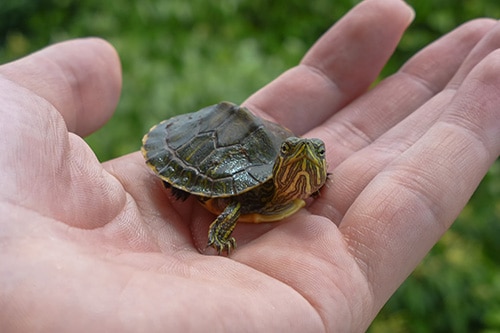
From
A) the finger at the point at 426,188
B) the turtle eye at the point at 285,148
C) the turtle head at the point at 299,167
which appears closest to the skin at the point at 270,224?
the finger at the point at 426,188

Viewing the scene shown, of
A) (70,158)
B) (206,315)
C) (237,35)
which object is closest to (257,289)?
(206,315)

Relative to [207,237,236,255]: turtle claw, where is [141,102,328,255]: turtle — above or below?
above

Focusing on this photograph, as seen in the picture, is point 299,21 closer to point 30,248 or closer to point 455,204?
point 455,204

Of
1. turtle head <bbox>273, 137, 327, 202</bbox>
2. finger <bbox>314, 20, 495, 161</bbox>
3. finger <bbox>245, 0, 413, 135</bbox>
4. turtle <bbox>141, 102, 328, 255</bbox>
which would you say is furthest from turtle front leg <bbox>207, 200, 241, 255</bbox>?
finger <bbox>245, 0, 413, 135</bbox>

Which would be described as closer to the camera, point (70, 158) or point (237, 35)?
point (70, 158)

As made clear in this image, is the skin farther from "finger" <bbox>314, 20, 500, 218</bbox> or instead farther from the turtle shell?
the turtle shell

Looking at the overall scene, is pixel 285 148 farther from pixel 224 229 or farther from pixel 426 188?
pixel 426 188

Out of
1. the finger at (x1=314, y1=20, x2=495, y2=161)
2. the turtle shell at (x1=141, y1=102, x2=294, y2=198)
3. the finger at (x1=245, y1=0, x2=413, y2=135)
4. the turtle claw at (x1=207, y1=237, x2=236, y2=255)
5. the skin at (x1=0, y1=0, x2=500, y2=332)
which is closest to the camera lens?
the skin at (x1=0, y1=0, x2=500, y2=332)
